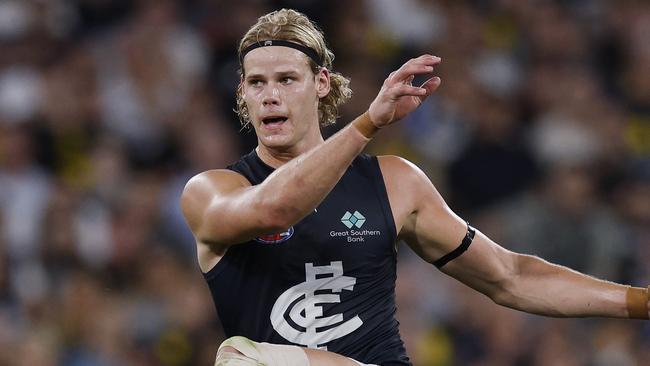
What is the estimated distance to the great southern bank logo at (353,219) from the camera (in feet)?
15.6

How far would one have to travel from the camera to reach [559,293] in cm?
502

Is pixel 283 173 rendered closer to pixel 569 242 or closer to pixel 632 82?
pixel 569 242

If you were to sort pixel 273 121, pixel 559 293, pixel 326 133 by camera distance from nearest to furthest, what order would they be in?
pixel 273 121 → pixel 559 293 → pixel 326 133

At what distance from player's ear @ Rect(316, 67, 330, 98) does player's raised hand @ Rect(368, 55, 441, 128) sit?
2.93ft

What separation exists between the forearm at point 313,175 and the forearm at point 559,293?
1253 mm

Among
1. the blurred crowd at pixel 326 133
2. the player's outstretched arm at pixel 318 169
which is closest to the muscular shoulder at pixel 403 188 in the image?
the player's outstretched arm at pixel 318 169

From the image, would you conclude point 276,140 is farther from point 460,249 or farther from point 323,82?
point 460,249

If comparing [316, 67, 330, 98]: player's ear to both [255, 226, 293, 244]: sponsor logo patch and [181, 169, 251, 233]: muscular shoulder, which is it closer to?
[181, 169, 251, 233]: muscular shoulder

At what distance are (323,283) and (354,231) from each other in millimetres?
232

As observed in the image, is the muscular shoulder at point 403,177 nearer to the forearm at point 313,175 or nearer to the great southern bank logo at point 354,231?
the great southern bank logo at point 354,231

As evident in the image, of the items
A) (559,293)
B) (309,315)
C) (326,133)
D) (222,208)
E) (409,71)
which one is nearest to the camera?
(409,71)

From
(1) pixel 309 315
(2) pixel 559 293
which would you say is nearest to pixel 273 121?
(1) pixel 309 315

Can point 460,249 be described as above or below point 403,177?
below

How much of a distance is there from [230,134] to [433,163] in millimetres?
1558
